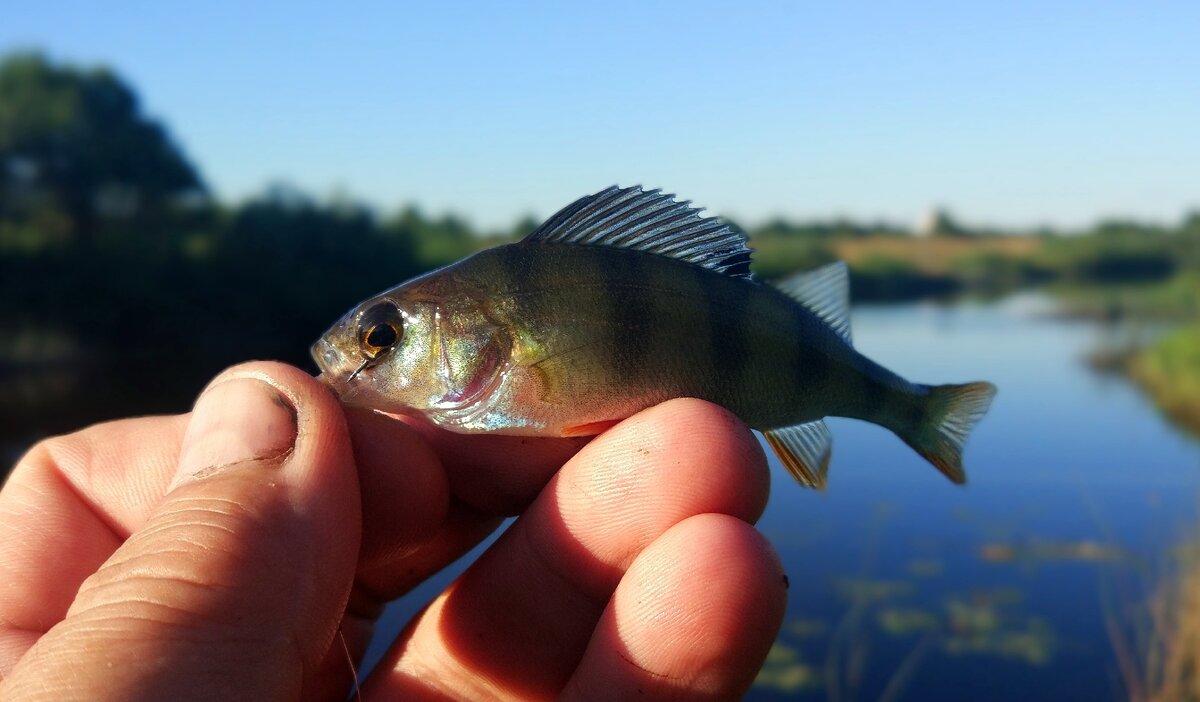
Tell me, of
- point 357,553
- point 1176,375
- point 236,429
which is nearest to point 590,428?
point 357,553

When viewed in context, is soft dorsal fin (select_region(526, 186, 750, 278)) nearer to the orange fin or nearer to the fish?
the fish

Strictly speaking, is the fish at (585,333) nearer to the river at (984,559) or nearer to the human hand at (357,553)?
the human hand at (357,553)

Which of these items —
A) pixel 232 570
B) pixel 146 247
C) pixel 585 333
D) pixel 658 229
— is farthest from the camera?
pixel 146 247

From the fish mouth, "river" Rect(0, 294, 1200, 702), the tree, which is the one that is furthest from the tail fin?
the tree

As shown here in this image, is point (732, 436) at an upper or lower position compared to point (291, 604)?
upper

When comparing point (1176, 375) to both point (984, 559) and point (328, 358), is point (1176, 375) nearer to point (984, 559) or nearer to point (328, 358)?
point (984, 559)

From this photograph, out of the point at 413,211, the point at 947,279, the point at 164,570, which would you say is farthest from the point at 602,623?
the point at 947,279

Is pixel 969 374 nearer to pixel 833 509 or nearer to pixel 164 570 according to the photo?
pixel 833 509
